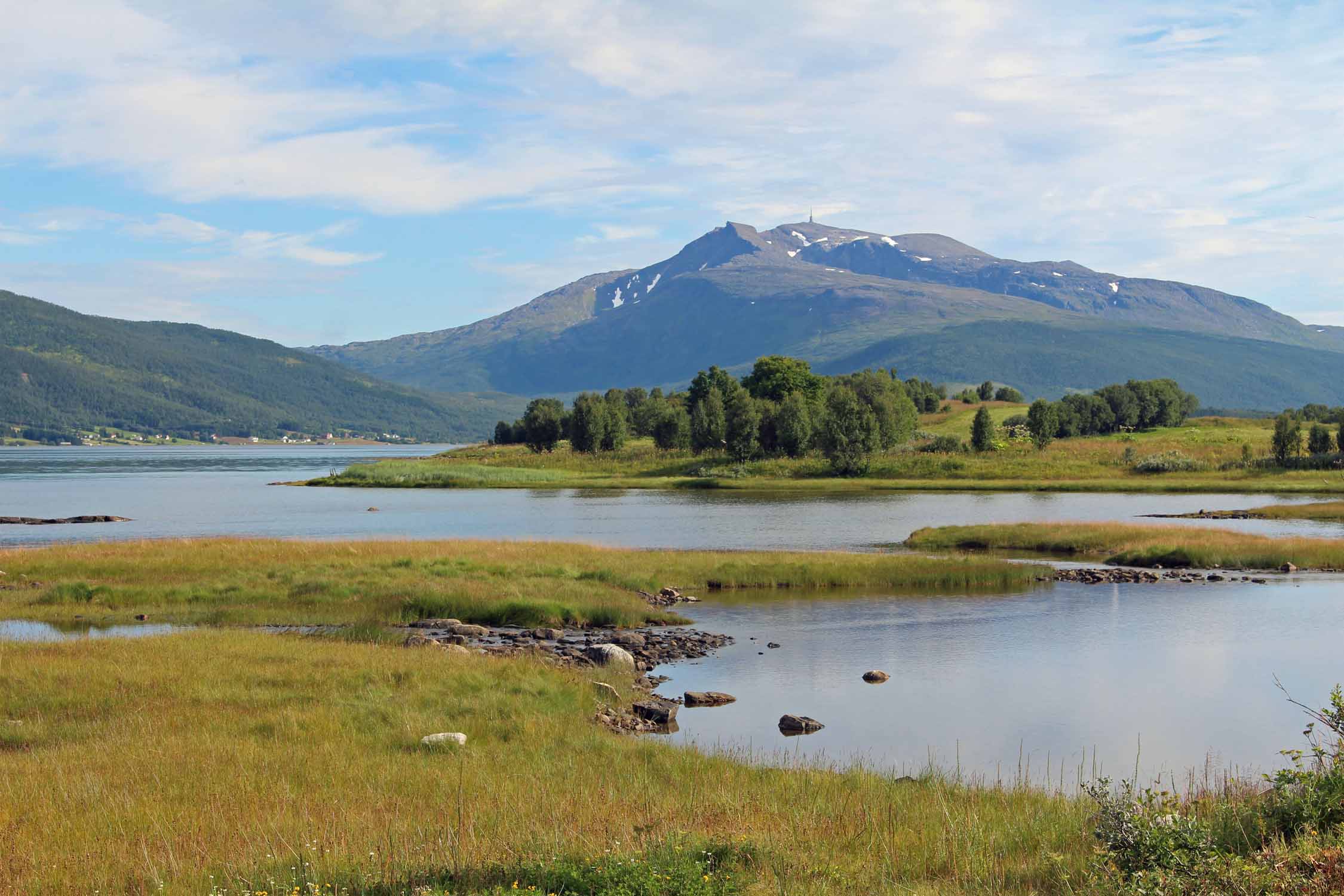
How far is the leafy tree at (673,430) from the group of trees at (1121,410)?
158 ft

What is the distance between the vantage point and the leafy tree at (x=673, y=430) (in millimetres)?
Result: 146375

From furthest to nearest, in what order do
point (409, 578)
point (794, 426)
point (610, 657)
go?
point (794, 426)
point (409, 578)
point (610, 657)

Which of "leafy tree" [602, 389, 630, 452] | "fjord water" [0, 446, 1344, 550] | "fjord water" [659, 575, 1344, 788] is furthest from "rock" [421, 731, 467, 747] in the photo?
"leafy tree" [602, 389, 630, 452]

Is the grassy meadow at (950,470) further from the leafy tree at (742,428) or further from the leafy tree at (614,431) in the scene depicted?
the leafy tree at (742,428)

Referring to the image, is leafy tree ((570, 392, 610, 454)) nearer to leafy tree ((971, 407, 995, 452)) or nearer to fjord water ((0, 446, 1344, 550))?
fjord water ((0, 446, 1344, 550))

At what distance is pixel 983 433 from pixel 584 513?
6434 cm

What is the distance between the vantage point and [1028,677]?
26.7m

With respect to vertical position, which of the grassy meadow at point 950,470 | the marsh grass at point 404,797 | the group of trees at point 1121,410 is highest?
the group of trees at point 1121,410

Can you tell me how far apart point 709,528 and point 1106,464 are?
65.3 metres

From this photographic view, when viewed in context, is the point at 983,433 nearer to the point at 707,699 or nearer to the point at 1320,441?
the point at 1320,441

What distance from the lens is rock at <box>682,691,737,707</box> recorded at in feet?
77.2

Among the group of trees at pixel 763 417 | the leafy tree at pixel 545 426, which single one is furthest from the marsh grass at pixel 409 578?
the leafy tree at pixel 545 426

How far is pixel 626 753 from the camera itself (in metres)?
16.9

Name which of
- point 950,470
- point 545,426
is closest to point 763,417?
point 950,470
